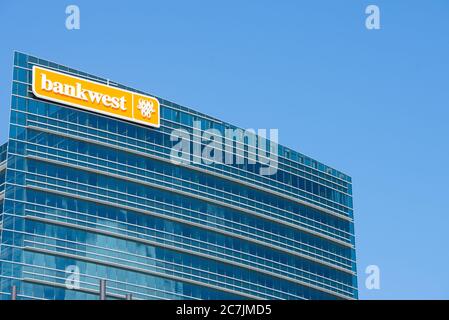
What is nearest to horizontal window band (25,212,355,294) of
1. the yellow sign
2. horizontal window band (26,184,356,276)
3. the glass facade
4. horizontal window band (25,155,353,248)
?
the glass facade

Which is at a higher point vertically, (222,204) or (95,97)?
(95,97)

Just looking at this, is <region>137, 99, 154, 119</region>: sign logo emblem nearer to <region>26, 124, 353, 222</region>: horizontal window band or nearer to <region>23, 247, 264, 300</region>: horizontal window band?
Result: <region>26, 124, 353, 222</region>: horizontal window band

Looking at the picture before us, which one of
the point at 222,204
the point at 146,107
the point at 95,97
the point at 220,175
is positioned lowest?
the point at 222,204

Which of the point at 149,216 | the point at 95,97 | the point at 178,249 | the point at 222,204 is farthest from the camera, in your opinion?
the point at 222,204

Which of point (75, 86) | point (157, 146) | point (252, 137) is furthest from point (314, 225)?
point (75, 86)

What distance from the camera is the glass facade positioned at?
433ft

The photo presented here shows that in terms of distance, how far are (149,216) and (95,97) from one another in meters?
16.0

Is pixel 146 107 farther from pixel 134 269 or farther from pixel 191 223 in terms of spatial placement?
pixel 134 269

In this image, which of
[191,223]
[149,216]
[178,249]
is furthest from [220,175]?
[149,216]

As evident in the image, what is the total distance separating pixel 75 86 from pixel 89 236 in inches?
695

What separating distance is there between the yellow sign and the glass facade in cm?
103

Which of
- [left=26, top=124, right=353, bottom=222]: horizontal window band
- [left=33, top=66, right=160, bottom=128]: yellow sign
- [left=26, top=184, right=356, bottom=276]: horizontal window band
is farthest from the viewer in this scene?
[left=26, top=124, right=353, bottom=222]: horizontal window band

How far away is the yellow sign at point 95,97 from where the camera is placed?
135125 millimetres

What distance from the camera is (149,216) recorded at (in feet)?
470
